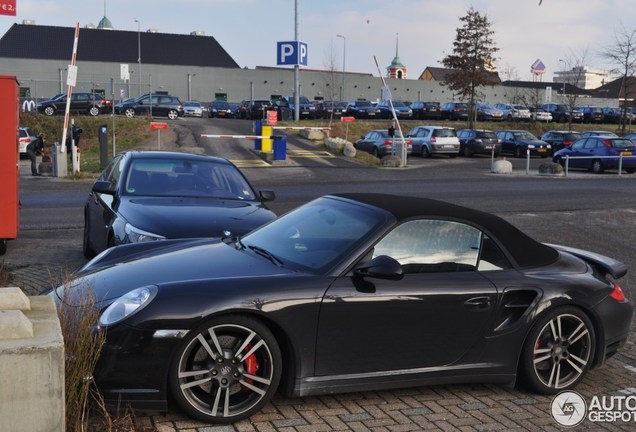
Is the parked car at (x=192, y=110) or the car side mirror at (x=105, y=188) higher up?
the parked car at (x=192, y=110)

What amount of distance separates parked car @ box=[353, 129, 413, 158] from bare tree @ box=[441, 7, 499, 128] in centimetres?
1825

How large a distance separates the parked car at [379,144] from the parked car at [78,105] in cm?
1779

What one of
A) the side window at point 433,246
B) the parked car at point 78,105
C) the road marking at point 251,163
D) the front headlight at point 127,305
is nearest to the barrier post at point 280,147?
the road marking at point 251,163

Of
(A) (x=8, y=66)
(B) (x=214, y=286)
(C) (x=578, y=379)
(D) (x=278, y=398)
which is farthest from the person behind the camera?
(A) (x=8, y=66)

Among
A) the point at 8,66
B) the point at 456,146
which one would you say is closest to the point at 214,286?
the point at 456,146

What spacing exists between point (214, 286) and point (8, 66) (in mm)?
73584

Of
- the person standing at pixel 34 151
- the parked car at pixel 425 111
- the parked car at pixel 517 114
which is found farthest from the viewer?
the parked car at pixel 425 111

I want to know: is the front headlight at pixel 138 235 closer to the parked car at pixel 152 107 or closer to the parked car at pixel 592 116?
the parked car at pixel 152 107

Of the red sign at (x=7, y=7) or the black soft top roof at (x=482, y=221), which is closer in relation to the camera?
the black soft top roof at (x=482, y=221)

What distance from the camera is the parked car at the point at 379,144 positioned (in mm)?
34531

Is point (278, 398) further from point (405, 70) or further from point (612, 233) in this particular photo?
point (405, 70)

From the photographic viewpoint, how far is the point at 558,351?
517 cm

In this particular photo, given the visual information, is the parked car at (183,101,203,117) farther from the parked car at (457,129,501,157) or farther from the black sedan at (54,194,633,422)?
the black sedan at (54,194,633,422)

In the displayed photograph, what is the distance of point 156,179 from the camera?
8930 millimetres
